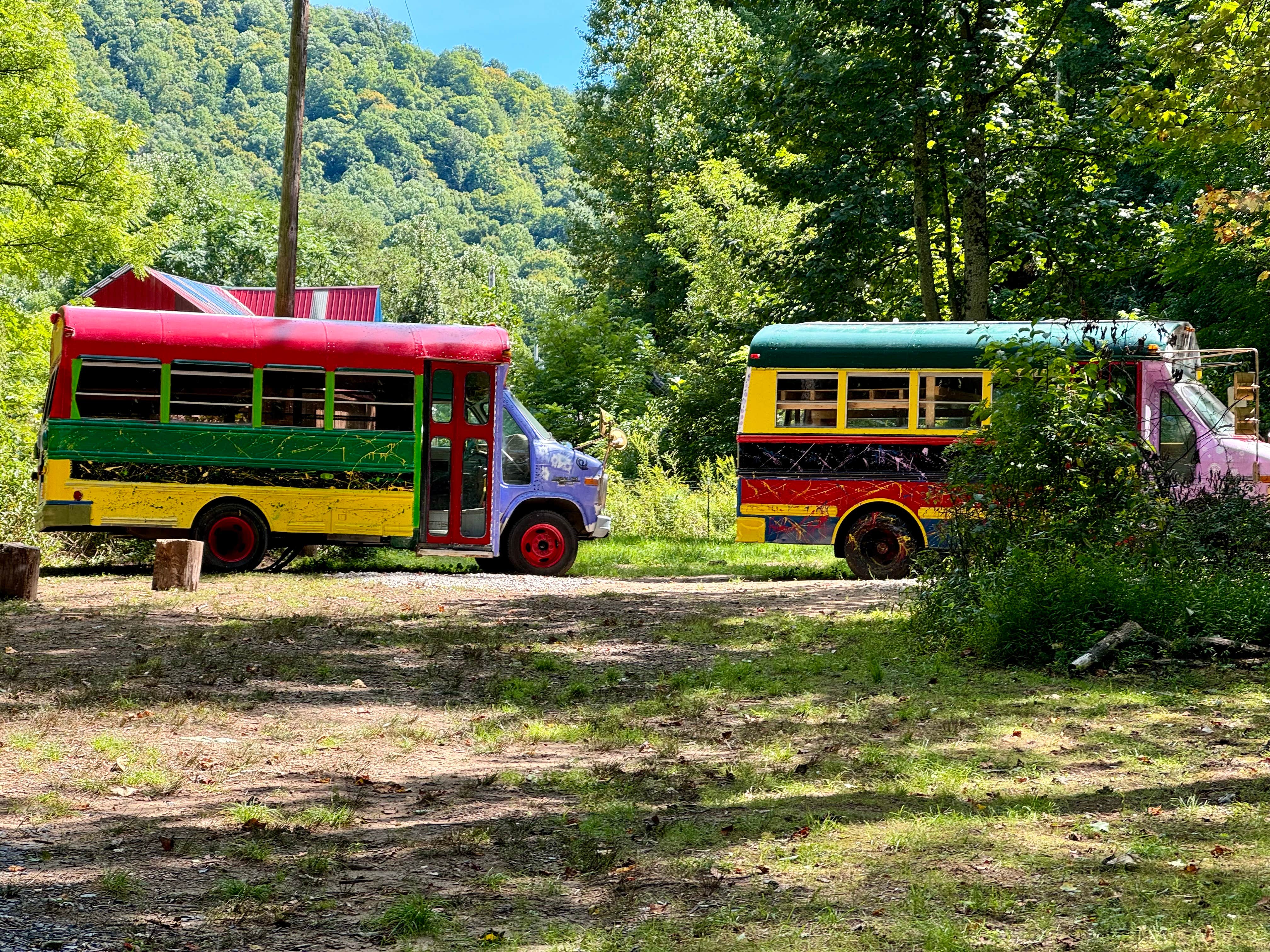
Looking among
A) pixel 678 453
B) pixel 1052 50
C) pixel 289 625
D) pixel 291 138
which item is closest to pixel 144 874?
pixel 289 625

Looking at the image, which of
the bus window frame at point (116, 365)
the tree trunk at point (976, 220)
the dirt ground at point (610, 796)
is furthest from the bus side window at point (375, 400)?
the tree trunk at point (976, 220)

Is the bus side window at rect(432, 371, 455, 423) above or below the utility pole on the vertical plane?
below

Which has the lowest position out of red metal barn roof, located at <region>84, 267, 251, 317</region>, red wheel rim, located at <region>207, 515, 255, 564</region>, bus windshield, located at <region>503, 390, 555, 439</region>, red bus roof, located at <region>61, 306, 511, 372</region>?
red wheel rim, located at <region>207, 515, 255, 564</region>

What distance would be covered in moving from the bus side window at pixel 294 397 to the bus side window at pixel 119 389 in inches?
50.8

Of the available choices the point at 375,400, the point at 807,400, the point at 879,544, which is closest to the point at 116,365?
the point at 375,400

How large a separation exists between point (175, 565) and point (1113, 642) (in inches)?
383

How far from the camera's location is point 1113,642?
9688 mm

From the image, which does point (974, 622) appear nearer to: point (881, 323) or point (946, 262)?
point (881, 323)

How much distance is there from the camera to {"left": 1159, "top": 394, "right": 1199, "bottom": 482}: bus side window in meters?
15.8

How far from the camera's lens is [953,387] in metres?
16.8

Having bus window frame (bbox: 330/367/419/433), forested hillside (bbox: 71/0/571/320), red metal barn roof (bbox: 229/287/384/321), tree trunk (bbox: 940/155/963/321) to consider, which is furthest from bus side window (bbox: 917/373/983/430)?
forested hillside (bbox: 71/0/571/320)

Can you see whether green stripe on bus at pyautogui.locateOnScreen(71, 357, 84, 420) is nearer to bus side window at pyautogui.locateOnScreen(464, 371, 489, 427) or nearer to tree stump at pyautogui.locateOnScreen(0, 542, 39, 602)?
tree stump at pyautogui.locateOnScreen(0, 542, 39, 602)

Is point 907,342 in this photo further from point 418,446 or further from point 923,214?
point 418,446

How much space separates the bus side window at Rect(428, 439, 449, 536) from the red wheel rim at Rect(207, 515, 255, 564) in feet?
7.27
